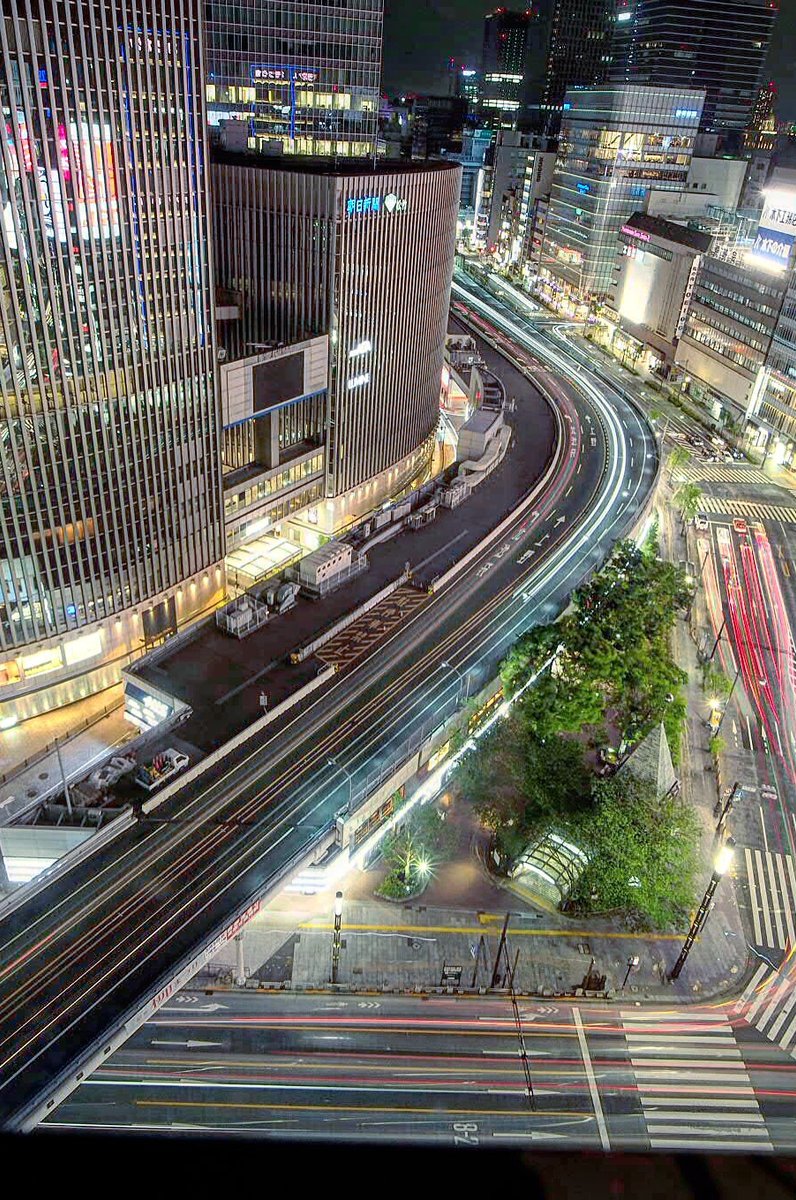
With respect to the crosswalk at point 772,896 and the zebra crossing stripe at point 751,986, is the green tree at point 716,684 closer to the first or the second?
the crosswalk at point 772,896

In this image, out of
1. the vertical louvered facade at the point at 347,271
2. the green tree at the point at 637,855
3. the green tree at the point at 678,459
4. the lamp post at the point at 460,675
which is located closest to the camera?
the green tree at the point at 637,855

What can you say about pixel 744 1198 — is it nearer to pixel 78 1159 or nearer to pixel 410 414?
pixel 78 1159

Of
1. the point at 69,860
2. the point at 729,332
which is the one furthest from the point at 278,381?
the point at 729,332

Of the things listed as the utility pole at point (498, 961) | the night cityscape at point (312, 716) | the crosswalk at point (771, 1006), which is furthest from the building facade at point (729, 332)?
the utility pole at point (498, 961)

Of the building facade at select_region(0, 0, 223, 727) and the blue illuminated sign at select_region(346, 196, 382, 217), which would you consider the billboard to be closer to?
the blue illuminated sign at select_region(346, 196, 382, 217)

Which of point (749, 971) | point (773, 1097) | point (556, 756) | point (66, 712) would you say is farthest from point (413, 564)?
point (773, 1097)

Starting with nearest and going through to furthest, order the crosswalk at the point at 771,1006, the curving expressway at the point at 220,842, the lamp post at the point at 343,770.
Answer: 1. the curving expressway at the point at 220,842
2. the crosswalk at the point at 771,1006
3. the lamp post at the point at 343,770
